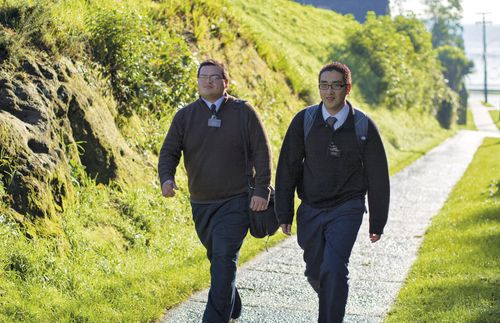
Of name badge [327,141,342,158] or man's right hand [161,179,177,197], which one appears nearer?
name badge [327,141,342,158]

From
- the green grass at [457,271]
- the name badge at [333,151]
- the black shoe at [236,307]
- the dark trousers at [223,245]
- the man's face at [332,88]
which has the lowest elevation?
the green grass at [457,271]

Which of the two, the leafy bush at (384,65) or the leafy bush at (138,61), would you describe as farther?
the leafy bush at (384,65)

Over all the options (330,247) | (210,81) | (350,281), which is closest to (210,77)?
(210,81)

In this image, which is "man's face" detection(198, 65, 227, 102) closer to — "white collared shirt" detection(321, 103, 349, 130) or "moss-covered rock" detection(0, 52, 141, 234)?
"white collared shirt" detection(321, 103, 349, 130)

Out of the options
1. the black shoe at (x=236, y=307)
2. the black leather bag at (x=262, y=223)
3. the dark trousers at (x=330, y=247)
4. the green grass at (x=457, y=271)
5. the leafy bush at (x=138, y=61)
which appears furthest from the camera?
the leafy bush at (x=138, y=61)

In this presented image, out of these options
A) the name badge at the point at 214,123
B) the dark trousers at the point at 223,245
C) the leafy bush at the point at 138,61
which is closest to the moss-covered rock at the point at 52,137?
the leafy bush at the point at 138,61

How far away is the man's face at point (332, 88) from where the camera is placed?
586 cm

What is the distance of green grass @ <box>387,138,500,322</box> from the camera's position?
7.00 metres

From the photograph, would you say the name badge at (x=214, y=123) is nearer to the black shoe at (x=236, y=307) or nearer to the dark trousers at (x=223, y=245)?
the dark trousers at (x=223, y=245)

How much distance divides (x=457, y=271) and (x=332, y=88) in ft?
12.2

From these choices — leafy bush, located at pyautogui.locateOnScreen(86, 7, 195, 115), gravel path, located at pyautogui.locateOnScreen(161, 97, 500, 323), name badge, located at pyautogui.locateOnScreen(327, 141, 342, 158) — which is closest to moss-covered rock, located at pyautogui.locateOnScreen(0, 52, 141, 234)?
leafy bush, located at pyautogui.locateOnScreen(86, 7, 195, 115)

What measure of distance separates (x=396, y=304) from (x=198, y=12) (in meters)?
10.6

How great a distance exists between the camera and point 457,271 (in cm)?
884

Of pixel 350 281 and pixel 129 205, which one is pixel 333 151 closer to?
pixel 350 281
